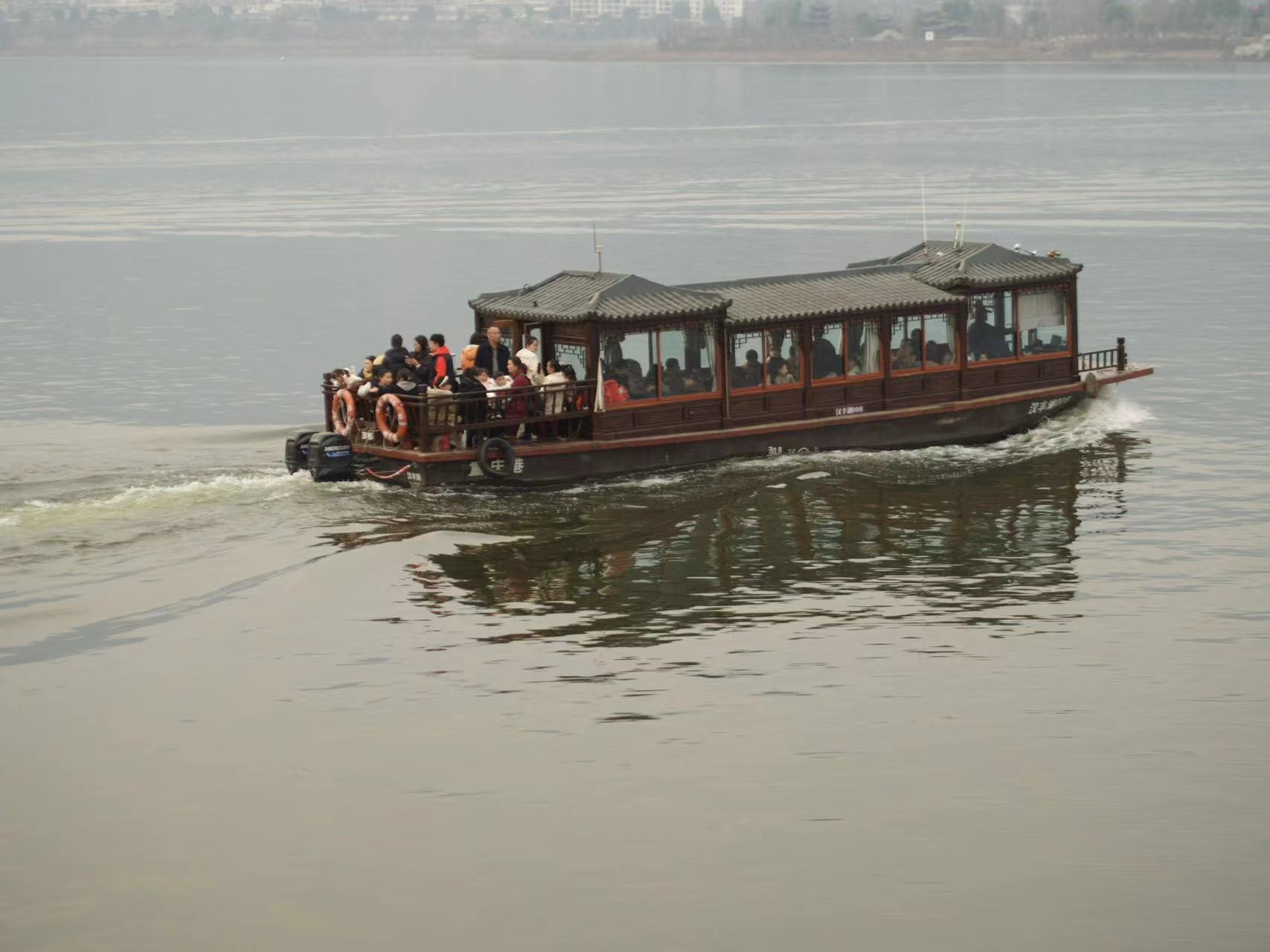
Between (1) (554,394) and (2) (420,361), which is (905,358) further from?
(2) (420,361)

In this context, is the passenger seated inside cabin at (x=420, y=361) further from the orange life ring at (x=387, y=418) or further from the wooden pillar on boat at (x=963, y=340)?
the wooden pillar on boat at (x=963, y=340)

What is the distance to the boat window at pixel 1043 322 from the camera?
33.6 metres

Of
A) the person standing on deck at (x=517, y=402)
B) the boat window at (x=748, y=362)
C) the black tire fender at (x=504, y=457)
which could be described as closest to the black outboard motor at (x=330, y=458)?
the black tire fender at (x=504, y=457)

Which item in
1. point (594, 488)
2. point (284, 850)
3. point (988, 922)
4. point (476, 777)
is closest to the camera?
point (988, 922)

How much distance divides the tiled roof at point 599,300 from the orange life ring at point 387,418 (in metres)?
2.41

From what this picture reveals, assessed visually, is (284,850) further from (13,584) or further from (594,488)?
(594,488)

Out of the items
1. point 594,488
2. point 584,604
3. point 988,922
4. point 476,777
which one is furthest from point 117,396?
point 988,922

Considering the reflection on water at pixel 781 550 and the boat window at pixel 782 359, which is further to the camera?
the boat window at pixel 782 359

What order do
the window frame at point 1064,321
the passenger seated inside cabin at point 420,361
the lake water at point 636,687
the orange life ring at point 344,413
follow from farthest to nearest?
the window frame at point 1064,321
the orange life ring at point 344,413
the passenger seated inside cabin at point 420,361
the lake water at point 636,687

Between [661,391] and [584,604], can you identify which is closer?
[584,604]

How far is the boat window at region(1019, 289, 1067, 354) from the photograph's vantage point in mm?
33562

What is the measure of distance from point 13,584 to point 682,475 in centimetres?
1068

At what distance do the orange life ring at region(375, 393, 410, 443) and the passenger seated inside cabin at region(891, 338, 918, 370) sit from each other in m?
8.78

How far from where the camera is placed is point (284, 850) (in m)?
16.6
